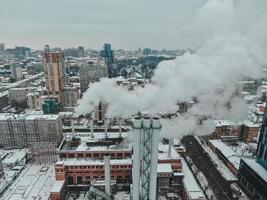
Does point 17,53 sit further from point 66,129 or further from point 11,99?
point 66,129

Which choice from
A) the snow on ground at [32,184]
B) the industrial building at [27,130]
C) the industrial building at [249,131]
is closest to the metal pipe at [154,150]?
the snow on ground at [32,184]

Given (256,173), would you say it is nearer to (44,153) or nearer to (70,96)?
(44,153)

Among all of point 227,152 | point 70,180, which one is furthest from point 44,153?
point 227,152

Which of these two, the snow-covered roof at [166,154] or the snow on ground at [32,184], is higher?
the snow-covered roof at [166,154]

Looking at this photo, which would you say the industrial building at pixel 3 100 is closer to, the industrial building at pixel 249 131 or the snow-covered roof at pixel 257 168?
the industrial building at pixel 249 131

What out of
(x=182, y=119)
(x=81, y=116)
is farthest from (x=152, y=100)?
(x=81, y=116)

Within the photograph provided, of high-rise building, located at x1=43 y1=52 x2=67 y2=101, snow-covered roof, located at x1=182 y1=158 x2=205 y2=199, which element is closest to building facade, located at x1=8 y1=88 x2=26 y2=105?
high-rise building, located at x1=43 y1=52 x2=67 y2=101
